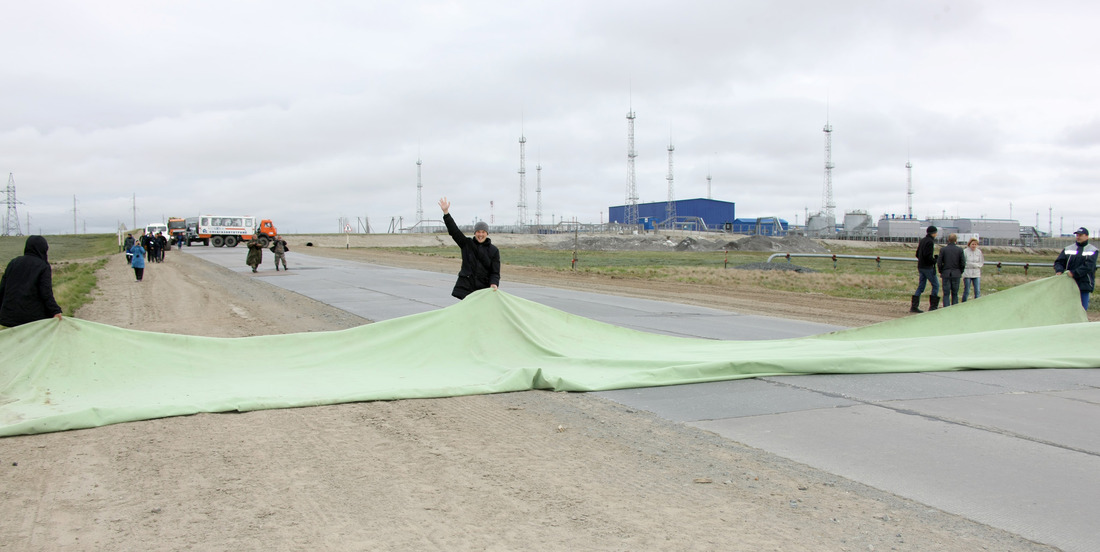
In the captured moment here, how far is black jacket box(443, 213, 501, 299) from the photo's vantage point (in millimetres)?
9039

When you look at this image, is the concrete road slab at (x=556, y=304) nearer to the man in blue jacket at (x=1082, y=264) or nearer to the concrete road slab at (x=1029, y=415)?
the man in blue jacket at (x=1082, y=264)

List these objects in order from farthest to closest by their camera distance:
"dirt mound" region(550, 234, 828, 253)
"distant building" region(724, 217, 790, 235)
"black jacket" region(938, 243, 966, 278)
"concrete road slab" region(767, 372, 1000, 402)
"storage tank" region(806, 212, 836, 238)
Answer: "distant building" region(724, 217, 790, 235) < "storage tank" region(806, 212, 836, 238) < "dirt mound" region(550, 234, 828, 253) < "black jacket" region(938, 243, 966, 278) < "concrete road slab" region(767, 372, 1000, 402)

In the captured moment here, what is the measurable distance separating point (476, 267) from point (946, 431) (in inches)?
220

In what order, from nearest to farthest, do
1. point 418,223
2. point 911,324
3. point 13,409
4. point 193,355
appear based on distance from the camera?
point 13,409
point 193,355
point 911,324
point 418,223

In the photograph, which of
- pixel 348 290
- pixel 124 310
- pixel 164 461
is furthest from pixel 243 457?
pixel 348 290

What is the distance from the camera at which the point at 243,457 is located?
488 centimetres

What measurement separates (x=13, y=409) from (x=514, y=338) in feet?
15.7

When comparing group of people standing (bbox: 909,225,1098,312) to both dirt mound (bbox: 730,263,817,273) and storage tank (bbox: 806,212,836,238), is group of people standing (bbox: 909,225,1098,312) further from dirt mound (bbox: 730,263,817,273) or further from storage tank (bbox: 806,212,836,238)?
storage tank (bbox: 806,212,836,238)

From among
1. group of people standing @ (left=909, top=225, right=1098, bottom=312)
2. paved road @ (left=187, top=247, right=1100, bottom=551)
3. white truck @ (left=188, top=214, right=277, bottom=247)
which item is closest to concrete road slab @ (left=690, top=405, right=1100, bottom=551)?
paved road @ (left=187, top=247, right=1100, bottom=551)

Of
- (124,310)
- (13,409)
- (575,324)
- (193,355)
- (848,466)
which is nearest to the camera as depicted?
(848,466)

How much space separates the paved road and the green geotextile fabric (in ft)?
1.16

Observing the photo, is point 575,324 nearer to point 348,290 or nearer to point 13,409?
point 13,409

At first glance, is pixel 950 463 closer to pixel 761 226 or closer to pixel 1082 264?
pixel 1082 264

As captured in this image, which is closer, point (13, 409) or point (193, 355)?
point (13, 409)
